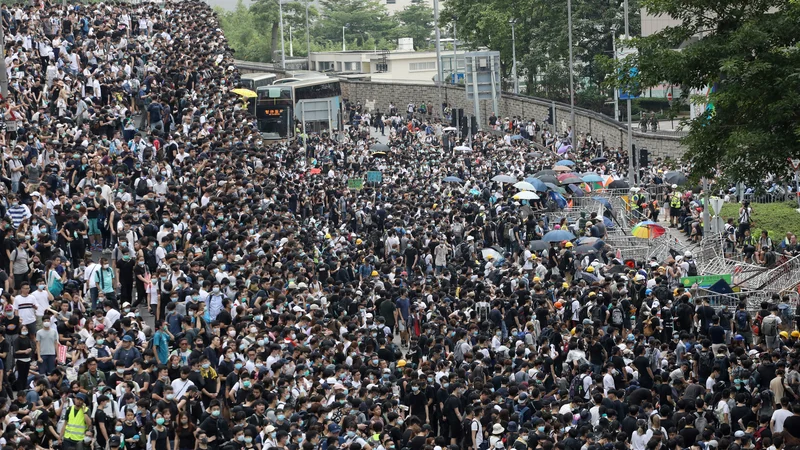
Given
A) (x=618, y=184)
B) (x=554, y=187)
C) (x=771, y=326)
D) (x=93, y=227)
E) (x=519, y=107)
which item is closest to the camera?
(x=771, y=326)

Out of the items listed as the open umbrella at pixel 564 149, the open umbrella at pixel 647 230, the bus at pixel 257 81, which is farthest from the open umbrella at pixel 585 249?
the bus at pixel 257 81

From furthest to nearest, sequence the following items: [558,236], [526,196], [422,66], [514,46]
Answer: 1. [422,66]
2. [514,46]
3. [526,196]
4. [558,236]

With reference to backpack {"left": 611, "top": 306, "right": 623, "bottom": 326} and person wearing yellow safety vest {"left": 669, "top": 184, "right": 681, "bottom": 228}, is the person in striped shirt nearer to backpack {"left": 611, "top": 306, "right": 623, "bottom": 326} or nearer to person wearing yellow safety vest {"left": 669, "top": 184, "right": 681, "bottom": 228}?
backpack {"left": 611, "top": 306, "right": 623, "bottom": 326}

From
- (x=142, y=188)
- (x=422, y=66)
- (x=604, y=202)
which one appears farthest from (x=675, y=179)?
(x=422, y=66)

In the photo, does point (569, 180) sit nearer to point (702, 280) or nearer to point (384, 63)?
point (702, 280)

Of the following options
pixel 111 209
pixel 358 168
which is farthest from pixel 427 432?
pixel 358 168

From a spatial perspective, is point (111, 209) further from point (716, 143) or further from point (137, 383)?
point (716, 143)

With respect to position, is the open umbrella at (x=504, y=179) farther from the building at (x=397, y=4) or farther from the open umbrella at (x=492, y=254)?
the building at (x=397, y=4)
